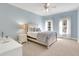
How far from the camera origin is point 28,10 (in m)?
2.35

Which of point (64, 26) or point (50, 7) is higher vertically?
point (50, 7)

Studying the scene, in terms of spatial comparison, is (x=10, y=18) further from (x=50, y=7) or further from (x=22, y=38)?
(x=50, y=7)

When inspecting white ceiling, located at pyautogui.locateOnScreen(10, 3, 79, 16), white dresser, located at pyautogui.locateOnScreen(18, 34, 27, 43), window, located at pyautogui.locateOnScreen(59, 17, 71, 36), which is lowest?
white dresser, located at pyautogui.locateOnScreen(18, 34, 27, 43)

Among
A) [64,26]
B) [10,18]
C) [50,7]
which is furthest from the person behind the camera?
[50,7]

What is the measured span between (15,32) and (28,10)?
819mm

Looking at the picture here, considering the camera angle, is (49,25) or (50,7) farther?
(50,7)

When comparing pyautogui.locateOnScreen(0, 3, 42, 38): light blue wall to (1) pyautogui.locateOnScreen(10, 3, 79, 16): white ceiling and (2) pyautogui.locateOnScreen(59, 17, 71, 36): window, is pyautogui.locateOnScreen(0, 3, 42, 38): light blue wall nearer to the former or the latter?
(1) pyautogui.locateOnScreen(10, 3, 79, 16): white ceiling

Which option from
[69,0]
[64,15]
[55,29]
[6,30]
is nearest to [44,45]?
[55,29]

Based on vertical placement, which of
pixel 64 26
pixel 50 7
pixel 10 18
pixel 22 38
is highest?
pixel 50 7

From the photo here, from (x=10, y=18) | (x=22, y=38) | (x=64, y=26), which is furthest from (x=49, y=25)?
(x=10, y=18)

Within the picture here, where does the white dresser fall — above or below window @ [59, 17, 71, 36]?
below

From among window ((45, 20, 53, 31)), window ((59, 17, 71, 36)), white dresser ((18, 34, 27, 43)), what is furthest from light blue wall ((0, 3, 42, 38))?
window ((59, 17, 71, 36))

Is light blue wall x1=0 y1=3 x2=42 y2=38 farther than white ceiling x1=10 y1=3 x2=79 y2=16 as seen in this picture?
No

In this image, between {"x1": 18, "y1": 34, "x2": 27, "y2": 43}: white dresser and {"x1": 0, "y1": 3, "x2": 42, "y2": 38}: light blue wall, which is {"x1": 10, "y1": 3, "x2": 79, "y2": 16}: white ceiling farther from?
{"x1": 18, "y1": 34, "x2": 27, "y2": 43}: white dresser
